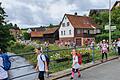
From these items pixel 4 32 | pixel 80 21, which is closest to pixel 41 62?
pixel 4 32

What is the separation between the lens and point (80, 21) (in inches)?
3241

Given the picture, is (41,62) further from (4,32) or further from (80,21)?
(80,21)

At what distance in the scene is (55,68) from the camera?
15.9 metres

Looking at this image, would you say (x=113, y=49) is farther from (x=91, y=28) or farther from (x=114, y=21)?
(x=91, y=28)

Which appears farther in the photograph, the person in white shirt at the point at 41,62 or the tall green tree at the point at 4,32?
the tall green tree at the point at 4,32

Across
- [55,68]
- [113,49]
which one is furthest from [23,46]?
[55,68]

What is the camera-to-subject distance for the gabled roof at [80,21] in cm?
8036

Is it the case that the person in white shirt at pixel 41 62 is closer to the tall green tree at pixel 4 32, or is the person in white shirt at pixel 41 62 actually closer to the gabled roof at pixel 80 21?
the tall green tree at pixel 4 32

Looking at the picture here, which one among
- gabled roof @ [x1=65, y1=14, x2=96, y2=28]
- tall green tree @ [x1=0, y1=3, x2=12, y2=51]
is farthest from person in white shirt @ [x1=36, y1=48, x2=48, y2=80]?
gabled roof @ [x1=65, y1=14, x2=96, y2=28]

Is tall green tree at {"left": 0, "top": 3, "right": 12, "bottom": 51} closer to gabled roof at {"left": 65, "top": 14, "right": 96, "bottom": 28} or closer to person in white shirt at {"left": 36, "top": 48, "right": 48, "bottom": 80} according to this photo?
gabled roof at {"left": 65, "top": 14, "right": 96, "bottom": 28}

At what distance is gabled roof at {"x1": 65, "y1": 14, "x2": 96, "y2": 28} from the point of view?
3164 inches

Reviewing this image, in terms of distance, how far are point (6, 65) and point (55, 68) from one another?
7.24 metres

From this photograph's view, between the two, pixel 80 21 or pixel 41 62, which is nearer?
pixel 41 62

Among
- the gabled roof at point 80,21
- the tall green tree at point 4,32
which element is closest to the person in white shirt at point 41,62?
the tall green tree at point 4,32
